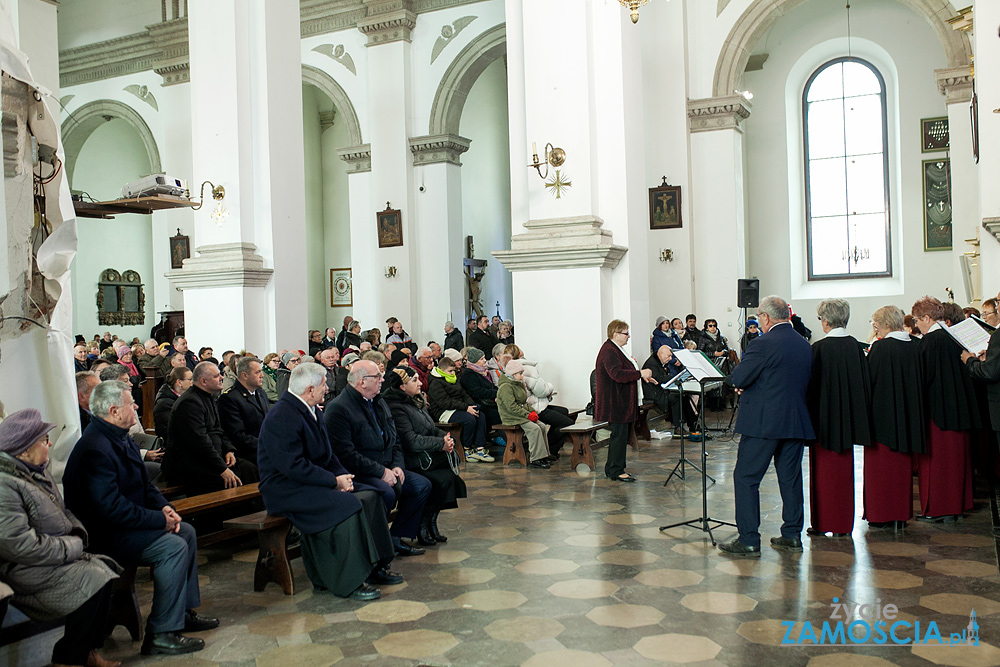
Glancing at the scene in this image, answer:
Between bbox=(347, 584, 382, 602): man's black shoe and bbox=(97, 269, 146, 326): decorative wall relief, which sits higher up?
bbox=(97, 269, 146, 326): decorative wall relief

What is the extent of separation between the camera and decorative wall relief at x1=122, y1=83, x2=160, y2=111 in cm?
1980

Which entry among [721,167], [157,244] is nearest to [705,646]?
[721,167]

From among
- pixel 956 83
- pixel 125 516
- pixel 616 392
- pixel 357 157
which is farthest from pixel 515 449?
pixel 357 157

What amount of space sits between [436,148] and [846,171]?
8.43 meters

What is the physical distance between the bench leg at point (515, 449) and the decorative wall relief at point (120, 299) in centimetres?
1582

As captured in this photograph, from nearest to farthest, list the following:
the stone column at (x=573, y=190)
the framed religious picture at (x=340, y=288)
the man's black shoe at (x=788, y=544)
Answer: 1. the man's black shoe at (x=788, y=544)
2. the stone column at (x=573, y=190)
3. the framed religious picture at (x=340, y=288)

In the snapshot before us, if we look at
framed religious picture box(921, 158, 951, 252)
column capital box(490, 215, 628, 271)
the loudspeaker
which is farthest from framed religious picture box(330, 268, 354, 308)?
framed religious picture box(921, 158, 951, 252)

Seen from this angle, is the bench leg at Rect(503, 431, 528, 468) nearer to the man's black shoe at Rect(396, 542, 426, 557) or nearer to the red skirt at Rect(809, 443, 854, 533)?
the man's black shoe at Rect(396, 542, 426, 557)

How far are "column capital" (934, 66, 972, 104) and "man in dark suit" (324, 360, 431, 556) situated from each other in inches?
491

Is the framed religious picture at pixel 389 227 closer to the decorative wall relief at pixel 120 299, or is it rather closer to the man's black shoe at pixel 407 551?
the decorative wall relief at pixel 120 299

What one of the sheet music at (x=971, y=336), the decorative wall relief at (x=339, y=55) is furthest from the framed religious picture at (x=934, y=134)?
the sheet music at (x=971, y=336)

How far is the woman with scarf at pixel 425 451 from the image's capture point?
595 cm

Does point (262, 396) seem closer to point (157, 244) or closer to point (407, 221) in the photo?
point (407, 221)

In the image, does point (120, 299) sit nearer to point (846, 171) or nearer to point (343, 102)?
point (343, 102)
